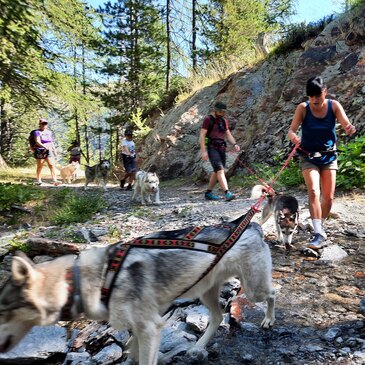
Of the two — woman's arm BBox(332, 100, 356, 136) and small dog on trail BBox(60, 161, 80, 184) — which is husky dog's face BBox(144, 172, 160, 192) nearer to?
woman's arm BBox(332, 100, 356, 136)

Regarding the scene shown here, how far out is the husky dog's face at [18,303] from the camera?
1.99 metres

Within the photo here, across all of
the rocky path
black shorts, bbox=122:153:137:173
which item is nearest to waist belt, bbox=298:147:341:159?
the rocky path

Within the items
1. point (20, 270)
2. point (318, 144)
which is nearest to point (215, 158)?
point (318, 144)

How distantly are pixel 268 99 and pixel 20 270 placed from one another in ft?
38.4

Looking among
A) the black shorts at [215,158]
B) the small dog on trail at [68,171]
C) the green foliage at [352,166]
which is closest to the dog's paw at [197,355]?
the green foliage at [352,166]

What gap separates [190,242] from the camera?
2492 millimetres

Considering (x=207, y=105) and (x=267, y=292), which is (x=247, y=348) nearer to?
(x=267, y=292)

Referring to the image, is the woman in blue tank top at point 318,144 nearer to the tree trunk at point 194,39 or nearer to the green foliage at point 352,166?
the green foliage at point 352,166

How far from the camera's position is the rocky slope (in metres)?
9.91

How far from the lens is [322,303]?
10.6 ft

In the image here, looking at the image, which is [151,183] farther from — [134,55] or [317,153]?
[134,55]

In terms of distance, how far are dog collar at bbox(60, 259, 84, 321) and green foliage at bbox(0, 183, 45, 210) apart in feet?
24.8

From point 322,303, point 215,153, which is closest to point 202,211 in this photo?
point 215,153

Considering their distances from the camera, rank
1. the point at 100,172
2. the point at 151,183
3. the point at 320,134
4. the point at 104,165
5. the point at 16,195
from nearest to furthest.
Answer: the point at 320,134 → the point at 16,195 → the point at 151,183 → the point at 100,172 → the point at 104,165
